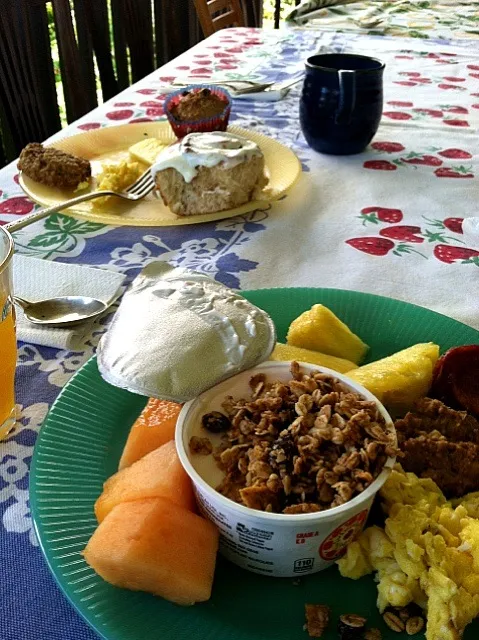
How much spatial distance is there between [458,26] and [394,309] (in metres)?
1.99

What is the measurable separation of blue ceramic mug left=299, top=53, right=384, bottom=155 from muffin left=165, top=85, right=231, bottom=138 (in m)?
0.17

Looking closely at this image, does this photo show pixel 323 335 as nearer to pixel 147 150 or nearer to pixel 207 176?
pixel 207 176

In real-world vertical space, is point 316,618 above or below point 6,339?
below

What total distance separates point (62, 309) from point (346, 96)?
738mm

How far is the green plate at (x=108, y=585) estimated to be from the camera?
1.62 feet

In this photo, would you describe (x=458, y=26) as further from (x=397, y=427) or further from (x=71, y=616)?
(x=71, y=616)

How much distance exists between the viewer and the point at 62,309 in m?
0.85

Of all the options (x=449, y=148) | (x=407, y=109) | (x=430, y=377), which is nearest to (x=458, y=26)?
(x=407, y=109)

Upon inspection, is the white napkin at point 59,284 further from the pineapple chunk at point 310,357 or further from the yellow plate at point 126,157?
the pineapple chunk at point 310,357

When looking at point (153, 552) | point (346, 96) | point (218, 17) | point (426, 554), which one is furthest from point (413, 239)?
point (218, 17)

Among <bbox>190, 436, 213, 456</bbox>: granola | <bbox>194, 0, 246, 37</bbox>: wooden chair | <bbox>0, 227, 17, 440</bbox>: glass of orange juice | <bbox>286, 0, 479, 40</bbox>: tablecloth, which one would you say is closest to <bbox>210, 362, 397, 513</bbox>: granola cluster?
<bbox>190, 436, 213, 456</bbox>: granola

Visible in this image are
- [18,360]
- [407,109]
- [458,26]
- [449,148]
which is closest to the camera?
[18,360]

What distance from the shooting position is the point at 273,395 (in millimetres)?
620

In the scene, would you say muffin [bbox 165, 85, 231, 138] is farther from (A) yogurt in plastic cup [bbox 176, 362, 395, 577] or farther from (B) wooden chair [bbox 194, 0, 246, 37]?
(B) wooden chair [bbox 194, 0, 246, 37]
